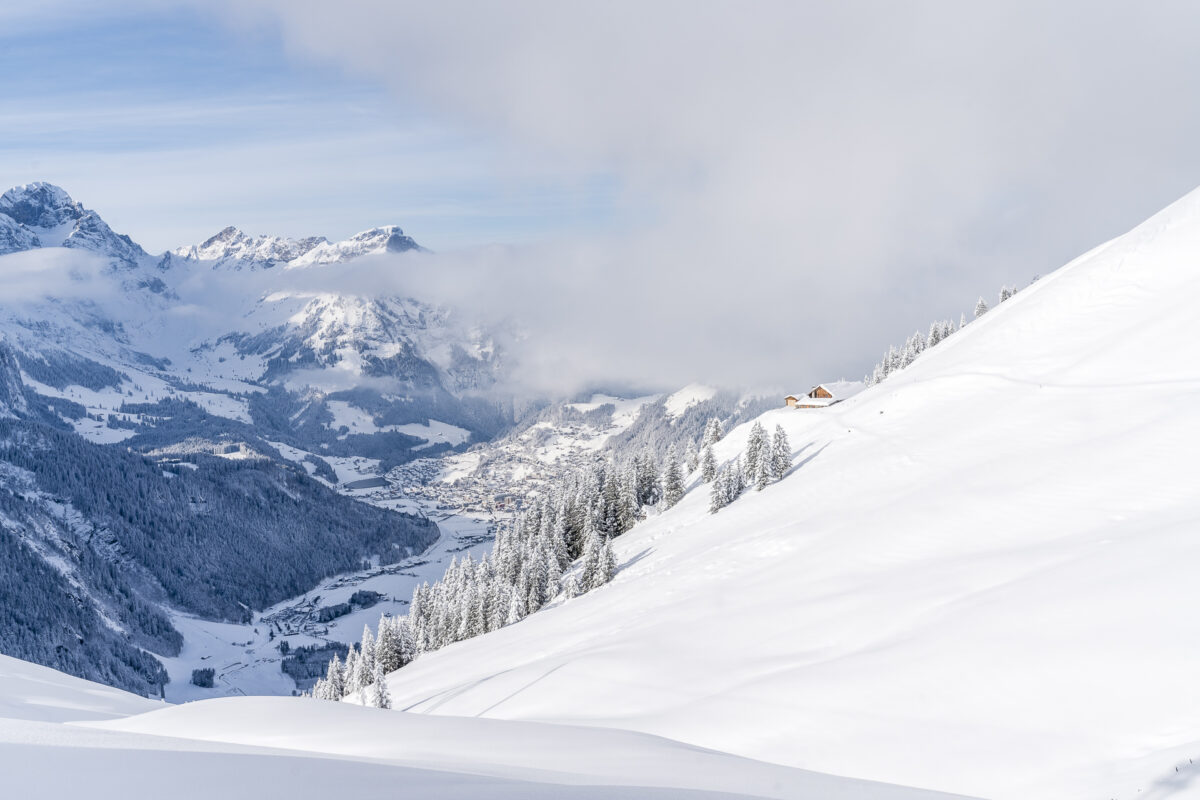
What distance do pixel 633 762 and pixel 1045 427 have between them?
32.9 meters

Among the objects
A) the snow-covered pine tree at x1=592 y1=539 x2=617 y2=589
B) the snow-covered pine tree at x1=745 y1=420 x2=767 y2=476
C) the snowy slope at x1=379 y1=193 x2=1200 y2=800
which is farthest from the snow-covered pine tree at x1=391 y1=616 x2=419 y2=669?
the snow-covered pine tree at x1=745 y1=420 x2=767 y2=476

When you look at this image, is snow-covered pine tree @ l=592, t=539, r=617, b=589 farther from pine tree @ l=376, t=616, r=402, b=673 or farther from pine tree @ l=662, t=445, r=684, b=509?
pine tree @ l=376, t=616, r=402, b=673

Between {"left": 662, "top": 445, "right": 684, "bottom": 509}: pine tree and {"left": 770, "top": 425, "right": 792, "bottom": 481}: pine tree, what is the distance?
15518 millimetres

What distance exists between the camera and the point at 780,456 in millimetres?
59344

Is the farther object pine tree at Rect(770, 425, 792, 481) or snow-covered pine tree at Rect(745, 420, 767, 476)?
snow-covered pine tree at Rect(745, 420, 767, 476)

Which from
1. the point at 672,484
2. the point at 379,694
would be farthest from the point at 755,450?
the point at 379,694

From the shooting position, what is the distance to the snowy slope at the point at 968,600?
46.2 ft

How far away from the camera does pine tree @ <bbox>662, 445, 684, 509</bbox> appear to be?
7388 centimetres

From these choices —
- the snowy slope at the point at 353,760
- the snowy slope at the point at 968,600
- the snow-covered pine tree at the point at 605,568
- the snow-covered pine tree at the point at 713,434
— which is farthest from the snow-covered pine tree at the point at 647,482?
the snowy slope at the point at 353,760

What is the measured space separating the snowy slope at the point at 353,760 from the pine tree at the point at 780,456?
154ft

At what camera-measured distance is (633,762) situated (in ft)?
34.7

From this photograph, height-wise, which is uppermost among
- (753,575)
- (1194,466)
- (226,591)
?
(1194,466)

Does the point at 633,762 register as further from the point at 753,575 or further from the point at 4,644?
the point at 4,644

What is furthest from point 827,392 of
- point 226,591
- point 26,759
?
point 226,591
